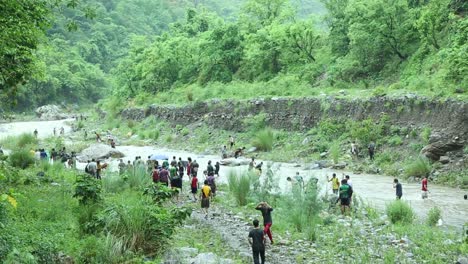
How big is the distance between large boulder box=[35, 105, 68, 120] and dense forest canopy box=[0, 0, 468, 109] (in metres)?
20.3

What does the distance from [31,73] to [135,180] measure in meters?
5.29

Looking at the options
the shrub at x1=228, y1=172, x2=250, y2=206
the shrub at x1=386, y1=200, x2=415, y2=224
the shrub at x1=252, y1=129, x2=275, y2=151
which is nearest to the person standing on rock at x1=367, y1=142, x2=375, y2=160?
the shrub at x1=252, y1=129, x2=275, y2=151

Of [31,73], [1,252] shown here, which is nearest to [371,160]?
[31,73]

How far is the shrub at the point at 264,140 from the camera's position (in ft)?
103

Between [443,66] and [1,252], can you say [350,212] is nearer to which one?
[1,252]

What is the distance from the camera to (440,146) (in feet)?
72.2

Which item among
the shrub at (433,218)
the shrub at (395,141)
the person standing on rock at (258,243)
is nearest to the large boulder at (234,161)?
the shrub at (395,141)

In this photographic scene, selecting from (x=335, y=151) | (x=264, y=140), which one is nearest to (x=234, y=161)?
(x=264, y=140)

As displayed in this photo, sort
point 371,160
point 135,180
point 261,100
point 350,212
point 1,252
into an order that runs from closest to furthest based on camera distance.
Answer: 1. point 1,252
2. point 350,212
3. point 135,180
4. point 371,160
5. point 261,100

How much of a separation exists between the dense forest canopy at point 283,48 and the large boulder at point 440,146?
9.80ft

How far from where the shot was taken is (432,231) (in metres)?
12.5

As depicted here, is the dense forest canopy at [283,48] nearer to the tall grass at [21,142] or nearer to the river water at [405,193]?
the river water at [405,193]

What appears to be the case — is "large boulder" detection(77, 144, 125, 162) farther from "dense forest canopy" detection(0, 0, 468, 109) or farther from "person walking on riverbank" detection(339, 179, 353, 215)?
"person walking on riverbank" detection(339, 179, 353, 215)

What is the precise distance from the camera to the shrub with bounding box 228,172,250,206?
54.8 ft
